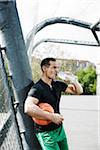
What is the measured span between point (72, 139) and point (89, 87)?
1160 cm

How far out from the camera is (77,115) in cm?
896

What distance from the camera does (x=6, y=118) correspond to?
214cm

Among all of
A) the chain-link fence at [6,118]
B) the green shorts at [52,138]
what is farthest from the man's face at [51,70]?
the chain-link fence at [6,118]

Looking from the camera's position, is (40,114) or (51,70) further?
(51,70)

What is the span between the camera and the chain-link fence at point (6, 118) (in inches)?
73.8

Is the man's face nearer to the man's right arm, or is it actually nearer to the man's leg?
the man's right arm

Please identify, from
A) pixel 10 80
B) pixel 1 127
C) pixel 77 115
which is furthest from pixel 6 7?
pixel 77 115

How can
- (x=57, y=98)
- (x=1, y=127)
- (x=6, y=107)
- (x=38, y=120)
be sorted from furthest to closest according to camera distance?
(x=57, y=98) < (x=38, y=120) < (x=6, y=107) < (x=1, y=127)

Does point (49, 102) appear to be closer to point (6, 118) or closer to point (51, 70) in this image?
point (51, 70)

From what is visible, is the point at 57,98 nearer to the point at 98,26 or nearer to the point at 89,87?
the point at 98,26

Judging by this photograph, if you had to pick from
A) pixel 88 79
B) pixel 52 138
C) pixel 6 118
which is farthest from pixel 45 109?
pixel 88 79

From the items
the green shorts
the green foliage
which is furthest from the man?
the green foliage

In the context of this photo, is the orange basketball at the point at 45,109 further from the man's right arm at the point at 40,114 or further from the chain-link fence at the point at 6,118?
the chain-link fence at the point at 6,118

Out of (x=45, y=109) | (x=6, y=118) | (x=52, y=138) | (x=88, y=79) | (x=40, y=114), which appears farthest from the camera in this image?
(x=88, y=79)
